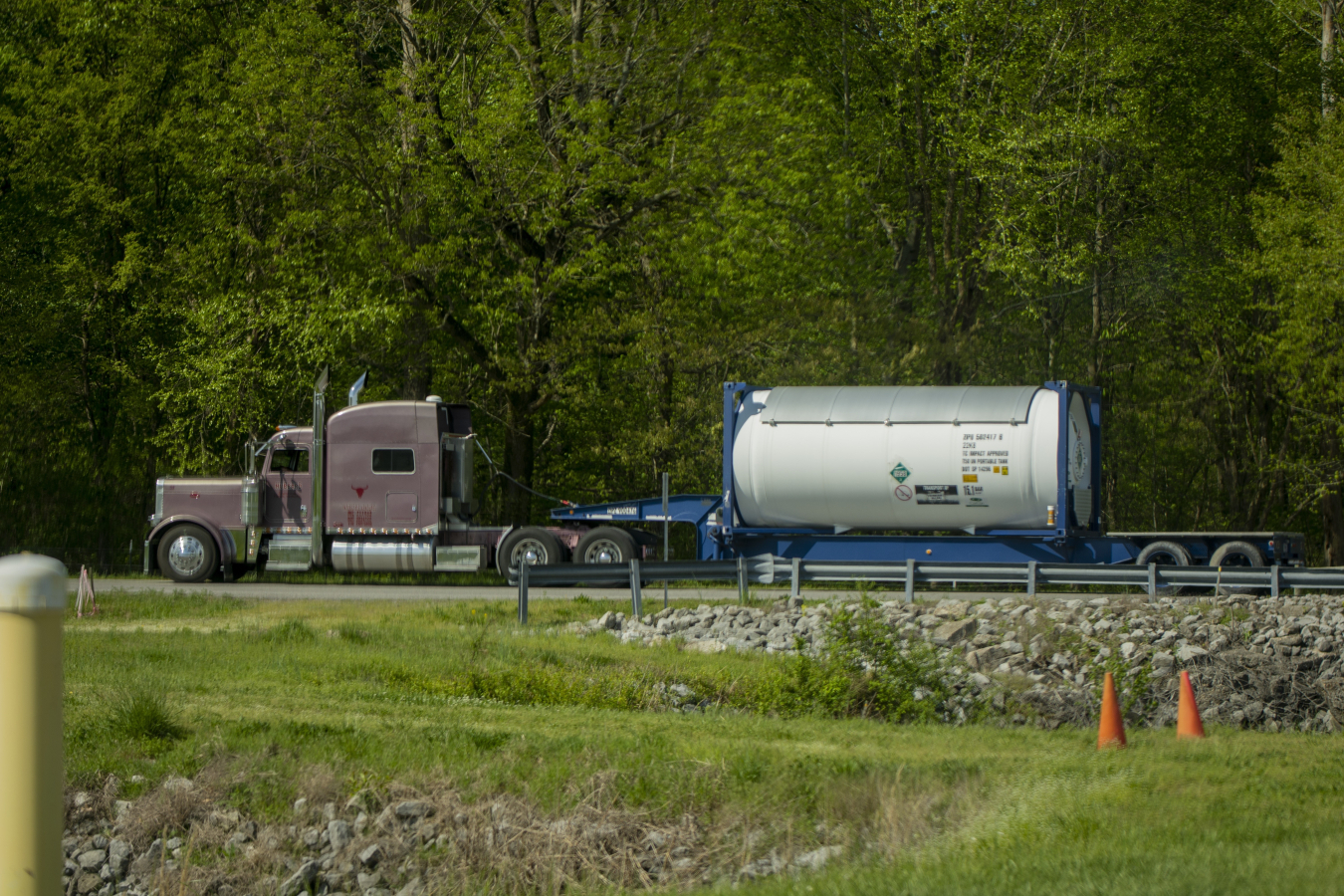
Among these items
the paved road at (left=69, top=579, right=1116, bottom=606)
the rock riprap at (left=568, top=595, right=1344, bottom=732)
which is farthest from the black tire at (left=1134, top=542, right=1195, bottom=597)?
the rock riprap at (left=568, top=595, right=1344, bottom=732)

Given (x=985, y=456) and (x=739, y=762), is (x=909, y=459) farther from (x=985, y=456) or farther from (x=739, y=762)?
(x=739, y=762)

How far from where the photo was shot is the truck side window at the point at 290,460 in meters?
26.1

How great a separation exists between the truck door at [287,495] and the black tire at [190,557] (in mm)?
1243

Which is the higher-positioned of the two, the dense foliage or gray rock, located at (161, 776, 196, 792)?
the dense foliage

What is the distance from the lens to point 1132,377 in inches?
1622

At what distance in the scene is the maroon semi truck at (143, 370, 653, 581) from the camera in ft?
83.8

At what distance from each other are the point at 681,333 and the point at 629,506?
451 cm

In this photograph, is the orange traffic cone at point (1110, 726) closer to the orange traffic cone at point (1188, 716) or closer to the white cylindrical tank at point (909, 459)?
the orange traffic cone at point (1188, 716)

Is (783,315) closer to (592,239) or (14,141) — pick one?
(592,239)

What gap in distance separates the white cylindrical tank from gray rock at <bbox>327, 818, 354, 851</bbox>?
1620 centimetres

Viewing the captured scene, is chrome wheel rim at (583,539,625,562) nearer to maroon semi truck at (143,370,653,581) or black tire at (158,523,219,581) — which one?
maroon semi truck at (143,370,653,581)

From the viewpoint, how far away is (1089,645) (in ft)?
57.5

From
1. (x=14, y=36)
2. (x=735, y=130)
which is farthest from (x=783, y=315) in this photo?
(x=14, y=36)

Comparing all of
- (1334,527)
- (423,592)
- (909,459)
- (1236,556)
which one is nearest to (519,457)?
(423,592)
